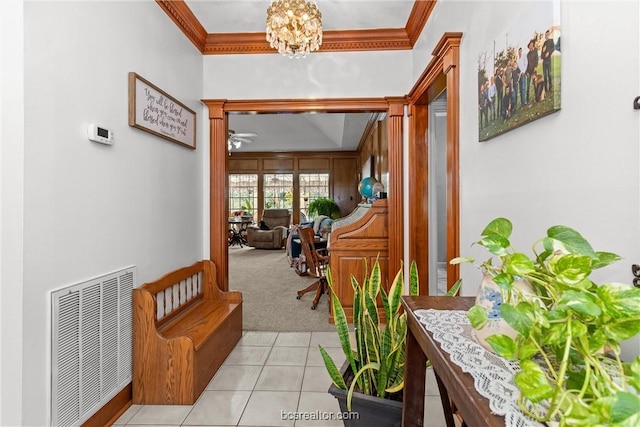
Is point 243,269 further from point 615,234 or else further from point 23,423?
point 615,234

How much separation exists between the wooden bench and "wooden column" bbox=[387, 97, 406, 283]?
152cm

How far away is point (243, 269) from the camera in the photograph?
19.5 feet

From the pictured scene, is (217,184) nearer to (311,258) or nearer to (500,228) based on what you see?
(311,258)

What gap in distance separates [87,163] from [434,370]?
68.7 inches

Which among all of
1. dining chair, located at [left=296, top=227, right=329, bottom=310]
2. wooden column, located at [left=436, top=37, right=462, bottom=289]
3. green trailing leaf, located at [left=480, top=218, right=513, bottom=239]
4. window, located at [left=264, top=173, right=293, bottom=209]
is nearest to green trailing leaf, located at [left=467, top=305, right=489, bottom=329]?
green trailing leaf, located at [left=480, top=218, right=513, bottom=239]

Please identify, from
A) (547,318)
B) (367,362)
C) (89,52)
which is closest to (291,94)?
(89,52)

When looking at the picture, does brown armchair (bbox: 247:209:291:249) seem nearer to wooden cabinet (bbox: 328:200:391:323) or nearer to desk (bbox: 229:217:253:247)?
desk (bbox: 229:217:253:247)

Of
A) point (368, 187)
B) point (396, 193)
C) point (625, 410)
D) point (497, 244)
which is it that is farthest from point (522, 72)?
point (368, 187)

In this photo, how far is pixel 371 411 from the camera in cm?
142

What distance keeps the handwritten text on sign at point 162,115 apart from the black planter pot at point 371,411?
6.32ft

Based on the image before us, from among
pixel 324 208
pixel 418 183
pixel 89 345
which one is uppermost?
pixel 418 183

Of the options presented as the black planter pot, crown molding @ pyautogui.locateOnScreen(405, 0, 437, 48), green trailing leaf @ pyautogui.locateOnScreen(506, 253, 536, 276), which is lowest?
the black planter pot

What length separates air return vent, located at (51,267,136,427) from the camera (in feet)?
4.67

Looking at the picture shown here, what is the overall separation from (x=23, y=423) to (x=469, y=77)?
2.50m
